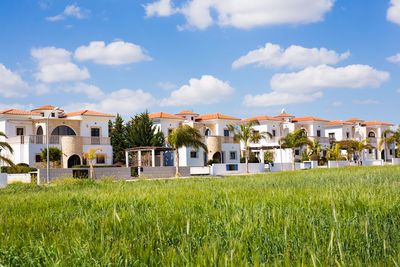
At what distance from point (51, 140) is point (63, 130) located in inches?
156

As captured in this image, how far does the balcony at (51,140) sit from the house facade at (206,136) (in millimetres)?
8225

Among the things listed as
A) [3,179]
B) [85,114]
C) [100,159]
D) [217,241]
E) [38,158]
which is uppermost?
[85,114]

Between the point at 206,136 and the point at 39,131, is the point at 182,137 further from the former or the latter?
the point at 39,131

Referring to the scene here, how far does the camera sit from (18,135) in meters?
43.0

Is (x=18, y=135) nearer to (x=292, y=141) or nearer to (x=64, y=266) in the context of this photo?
(x=292, y=141)

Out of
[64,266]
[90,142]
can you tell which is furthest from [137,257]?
[90,142]

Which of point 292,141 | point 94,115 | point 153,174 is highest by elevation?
point 94,115

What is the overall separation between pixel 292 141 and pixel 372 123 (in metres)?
38.7

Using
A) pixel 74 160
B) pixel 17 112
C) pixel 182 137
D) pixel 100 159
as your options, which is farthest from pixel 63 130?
pixel 182 137

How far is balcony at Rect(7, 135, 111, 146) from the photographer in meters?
39.6

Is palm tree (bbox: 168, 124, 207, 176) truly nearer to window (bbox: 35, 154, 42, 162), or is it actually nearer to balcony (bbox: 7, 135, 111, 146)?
balcony (bbox: 7, 135, 111, 146)

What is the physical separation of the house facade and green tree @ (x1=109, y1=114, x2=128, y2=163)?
14.7 ft

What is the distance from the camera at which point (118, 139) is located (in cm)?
5100

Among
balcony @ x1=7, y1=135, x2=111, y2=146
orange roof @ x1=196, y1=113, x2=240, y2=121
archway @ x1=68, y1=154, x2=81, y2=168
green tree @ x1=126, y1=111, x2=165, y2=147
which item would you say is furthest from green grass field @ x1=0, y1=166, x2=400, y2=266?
orange roof @ x1=196, y1=113, x2=240, y2=121
